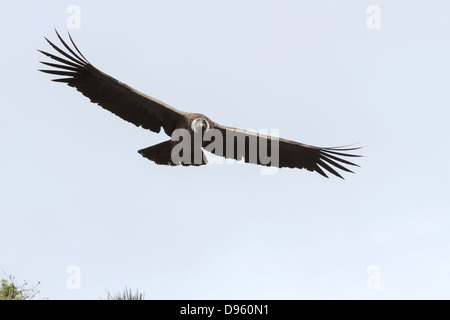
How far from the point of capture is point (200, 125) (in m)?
11.3

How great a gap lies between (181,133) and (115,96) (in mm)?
1532

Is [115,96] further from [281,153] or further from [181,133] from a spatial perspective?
[281,153]

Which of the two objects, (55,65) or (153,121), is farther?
(153,121)

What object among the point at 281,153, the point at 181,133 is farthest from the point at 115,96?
the point at 281,153

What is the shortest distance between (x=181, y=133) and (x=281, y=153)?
256cm

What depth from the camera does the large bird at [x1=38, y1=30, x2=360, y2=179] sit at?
1100 centimetres

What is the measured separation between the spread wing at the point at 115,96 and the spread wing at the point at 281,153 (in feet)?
4.27

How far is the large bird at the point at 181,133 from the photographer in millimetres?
11000

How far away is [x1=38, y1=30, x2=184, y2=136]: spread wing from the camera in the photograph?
35.7 ft

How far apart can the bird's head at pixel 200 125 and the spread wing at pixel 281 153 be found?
60cm

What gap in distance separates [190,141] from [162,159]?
72 centimetres
